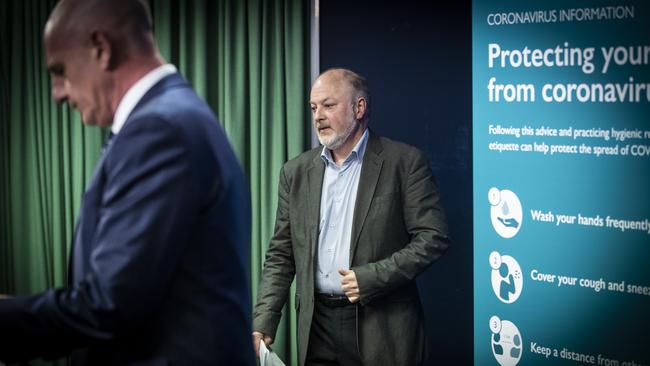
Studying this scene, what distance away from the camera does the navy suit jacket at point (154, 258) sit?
1.59m

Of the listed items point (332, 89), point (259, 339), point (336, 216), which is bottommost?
point (259, 339)

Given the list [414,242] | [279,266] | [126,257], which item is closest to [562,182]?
[414,242]

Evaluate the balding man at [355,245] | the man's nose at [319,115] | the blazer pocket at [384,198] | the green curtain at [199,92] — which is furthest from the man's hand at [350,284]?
the green curtain at [199,92]

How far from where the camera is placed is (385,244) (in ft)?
13.3

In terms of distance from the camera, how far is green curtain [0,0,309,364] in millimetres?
5270

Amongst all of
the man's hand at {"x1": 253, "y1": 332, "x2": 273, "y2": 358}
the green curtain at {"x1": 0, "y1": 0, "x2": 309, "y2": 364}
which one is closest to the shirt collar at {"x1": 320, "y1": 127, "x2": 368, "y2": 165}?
the man's hand at {"x1": 253, "y1": 332, "x2": 273, "y2": 358}

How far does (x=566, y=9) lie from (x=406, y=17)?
1.34 m

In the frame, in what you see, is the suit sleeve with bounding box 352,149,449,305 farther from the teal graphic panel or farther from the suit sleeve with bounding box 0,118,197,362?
the suit sleeve with bounding box 0,118,197,362

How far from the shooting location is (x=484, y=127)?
3.93 metres

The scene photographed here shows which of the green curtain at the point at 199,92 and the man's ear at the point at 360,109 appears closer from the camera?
the man's ear at the point at 360,109

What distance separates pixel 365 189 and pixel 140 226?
2525 mm

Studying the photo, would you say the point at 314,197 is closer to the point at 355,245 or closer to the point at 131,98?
the point at 355,245

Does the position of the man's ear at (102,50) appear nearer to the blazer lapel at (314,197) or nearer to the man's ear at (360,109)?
the blazer lapel at (314,197)

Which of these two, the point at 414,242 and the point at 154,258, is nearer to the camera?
the point at 154,258
